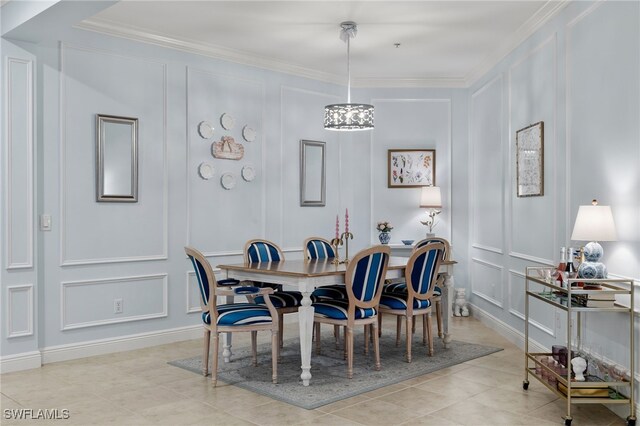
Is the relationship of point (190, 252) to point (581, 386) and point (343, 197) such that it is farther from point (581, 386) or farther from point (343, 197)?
point (343, 197)

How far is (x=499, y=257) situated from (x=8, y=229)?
4500 mm

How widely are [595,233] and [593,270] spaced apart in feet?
0.71

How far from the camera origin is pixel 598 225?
3.46 m

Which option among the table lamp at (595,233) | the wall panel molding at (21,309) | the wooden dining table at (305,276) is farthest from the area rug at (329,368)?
the table lamp at (595,233)

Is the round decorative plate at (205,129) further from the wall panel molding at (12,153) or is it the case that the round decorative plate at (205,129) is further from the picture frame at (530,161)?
the picture frame at (530,161)

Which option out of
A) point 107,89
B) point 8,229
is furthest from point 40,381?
point 107,89

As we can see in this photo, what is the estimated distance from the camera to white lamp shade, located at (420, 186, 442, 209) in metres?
6.91

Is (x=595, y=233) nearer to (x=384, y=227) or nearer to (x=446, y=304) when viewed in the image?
(x=446, y=304)

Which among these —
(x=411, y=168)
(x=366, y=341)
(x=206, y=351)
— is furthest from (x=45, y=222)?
(x=411, y=168)

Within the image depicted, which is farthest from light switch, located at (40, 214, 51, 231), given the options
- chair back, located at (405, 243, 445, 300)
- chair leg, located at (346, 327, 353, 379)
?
chair back, located at (405, 243, 445, 300)

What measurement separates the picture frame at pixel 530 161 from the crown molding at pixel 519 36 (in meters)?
0.83

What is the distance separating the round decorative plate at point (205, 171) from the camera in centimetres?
582

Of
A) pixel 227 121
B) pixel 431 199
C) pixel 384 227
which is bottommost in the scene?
pixel 384 227

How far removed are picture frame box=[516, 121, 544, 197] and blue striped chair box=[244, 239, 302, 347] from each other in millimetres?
2203
